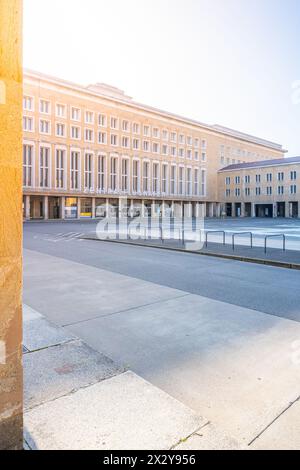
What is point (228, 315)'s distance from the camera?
6.14 metres

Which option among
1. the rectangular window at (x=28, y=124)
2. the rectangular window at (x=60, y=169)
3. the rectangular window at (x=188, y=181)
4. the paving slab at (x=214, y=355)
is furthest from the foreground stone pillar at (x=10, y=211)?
the rectangular window at (x=188, y=181)

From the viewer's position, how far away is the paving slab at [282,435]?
2.73 meters

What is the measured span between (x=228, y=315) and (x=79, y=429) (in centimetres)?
378

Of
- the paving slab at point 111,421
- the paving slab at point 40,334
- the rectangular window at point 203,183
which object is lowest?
the paving slab at point 111,421

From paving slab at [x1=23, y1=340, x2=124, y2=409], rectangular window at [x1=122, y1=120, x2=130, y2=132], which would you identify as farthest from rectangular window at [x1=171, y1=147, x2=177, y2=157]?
paving slab at [x1=23, y1=340, x2=124, y2=409]

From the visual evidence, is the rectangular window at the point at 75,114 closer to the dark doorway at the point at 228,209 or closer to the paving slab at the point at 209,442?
the dark doorway at the point at 228,209

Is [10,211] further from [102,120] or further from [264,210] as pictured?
[264,210]

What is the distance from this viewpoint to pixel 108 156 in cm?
6512

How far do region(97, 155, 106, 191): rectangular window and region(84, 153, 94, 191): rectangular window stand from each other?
160 cm

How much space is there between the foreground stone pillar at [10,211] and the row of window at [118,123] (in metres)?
54.8

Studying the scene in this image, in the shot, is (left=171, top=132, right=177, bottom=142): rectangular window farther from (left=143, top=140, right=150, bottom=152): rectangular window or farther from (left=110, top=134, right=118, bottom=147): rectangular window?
(left=110, top=134, right=118, bottom=147): rectangular window

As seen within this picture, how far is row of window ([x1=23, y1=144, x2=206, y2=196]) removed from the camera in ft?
187
